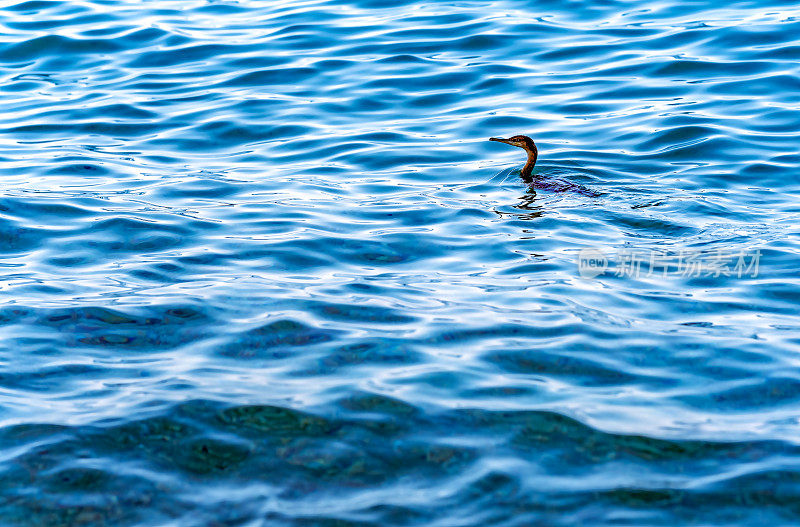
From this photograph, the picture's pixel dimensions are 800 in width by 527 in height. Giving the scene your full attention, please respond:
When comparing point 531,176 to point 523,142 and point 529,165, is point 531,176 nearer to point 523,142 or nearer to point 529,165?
point 529,165

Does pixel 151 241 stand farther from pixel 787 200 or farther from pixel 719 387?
pixel 787 200

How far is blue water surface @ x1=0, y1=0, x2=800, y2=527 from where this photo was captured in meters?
4.94

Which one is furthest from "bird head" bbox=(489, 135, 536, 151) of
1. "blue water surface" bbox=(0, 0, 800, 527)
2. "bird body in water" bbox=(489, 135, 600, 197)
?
"blue water surface" bbox=(0, 0, 800, 527)

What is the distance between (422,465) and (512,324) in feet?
5.57

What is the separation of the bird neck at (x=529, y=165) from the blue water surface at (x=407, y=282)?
0.39 feet

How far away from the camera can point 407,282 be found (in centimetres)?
734

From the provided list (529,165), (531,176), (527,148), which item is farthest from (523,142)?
(531,176)

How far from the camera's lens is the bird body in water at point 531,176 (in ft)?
31.0

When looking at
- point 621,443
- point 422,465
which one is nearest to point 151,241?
point 422,465

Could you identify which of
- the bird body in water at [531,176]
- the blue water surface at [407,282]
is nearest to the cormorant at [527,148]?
the bird body in water at [531,176]

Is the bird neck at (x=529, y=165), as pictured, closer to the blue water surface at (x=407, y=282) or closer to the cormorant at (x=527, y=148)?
the cormorant at (x=527, y=148)

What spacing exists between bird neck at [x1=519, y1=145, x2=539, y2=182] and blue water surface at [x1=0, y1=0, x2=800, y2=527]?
0.12m

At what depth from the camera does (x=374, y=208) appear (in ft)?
29.7

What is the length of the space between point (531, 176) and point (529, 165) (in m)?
0.13
